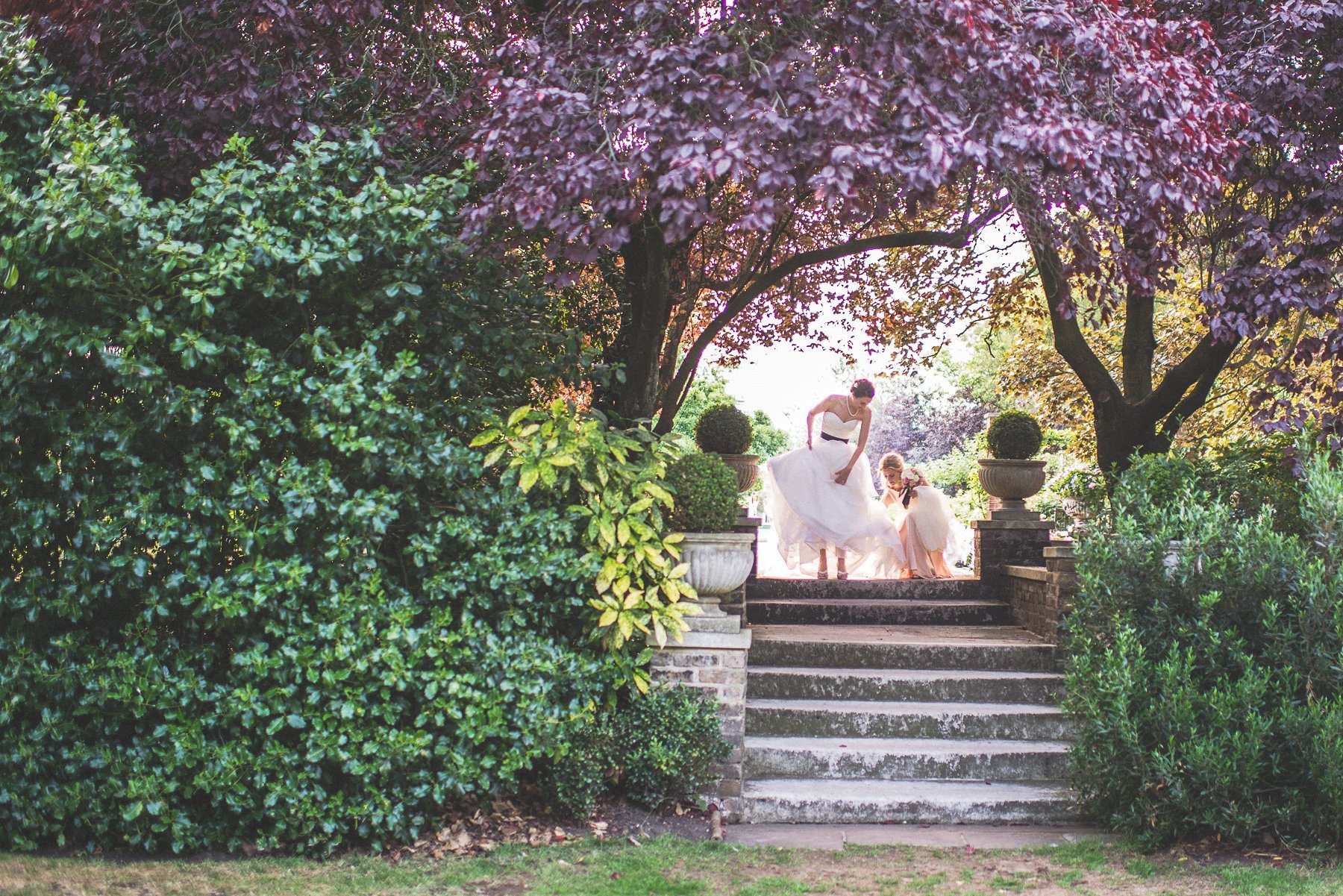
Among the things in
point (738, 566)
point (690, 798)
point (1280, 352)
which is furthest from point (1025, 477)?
point (690, 798)

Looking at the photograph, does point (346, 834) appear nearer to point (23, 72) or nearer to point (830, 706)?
point (830, 706)

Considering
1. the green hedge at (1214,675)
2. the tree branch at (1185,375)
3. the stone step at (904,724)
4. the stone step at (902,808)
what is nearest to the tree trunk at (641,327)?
the stone step at (904,724)

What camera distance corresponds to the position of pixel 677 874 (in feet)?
15.9

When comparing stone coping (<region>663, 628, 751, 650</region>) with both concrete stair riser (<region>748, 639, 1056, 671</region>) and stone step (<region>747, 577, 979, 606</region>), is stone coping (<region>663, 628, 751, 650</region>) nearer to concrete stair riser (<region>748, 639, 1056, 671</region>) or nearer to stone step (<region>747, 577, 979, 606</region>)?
concrete stair riser (<region>748, 639, 1056, 671</region>)

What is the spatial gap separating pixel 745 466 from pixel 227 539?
5.73 m

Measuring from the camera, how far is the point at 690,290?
8352 mm

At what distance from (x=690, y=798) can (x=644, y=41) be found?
3.99 metres

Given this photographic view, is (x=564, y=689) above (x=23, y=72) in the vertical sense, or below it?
below

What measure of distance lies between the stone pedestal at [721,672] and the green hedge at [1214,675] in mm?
1782

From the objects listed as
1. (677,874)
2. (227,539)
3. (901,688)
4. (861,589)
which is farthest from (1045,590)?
(227,539)

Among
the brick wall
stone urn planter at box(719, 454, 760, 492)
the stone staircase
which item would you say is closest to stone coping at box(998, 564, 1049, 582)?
the brick wall

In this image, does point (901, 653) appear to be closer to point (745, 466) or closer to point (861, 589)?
point (861, 589)

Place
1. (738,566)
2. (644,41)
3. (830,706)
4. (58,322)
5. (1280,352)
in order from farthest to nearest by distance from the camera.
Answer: (1280,352), (830,706), (738,566), (644,41), (58,322)

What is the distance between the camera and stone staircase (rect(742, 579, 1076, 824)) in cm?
577
